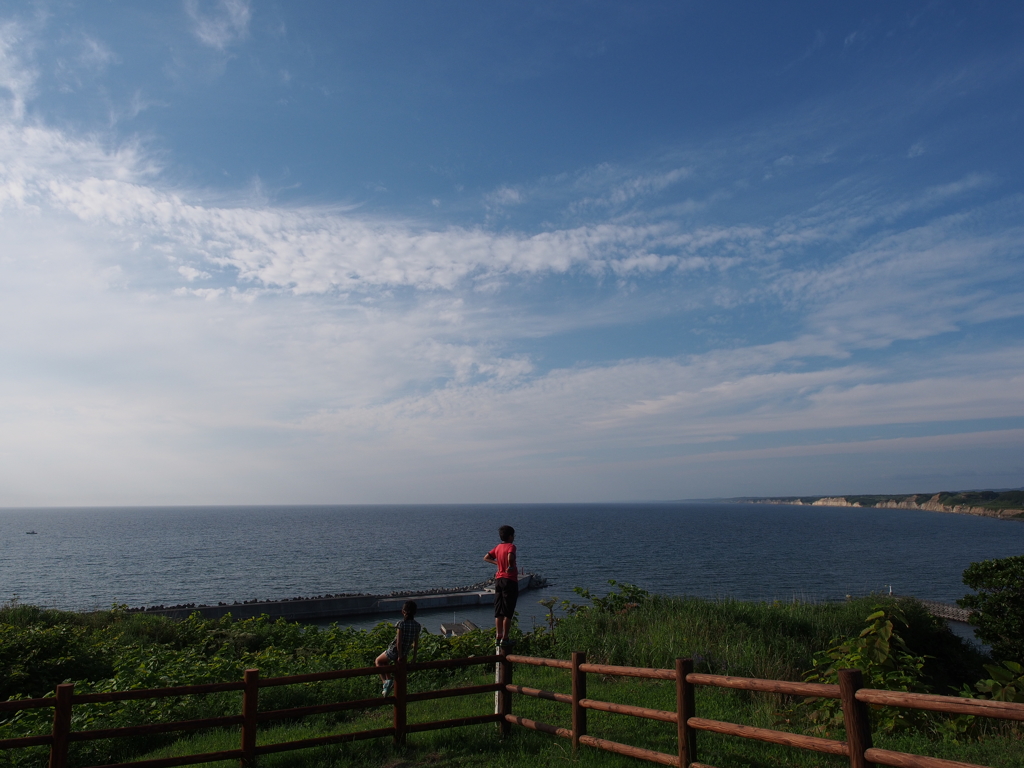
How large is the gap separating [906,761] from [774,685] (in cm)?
138

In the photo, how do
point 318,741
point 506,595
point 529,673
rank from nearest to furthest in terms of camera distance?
1. point 318,741
2. point 506,595
3. point 529,673

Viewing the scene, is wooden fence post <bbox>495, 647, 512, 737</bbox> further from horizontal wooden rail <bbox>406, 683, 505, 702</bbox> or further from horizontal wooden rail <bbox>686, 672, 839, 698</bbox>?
horizontal wooden rail <bbox>686, 672, 839, 698</bbox>

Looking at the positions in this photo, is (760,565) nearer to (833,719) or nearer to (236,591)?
(236,591)

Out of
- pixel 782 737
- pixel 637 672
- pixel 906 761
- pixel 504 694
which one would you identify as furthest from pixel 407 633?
pixel 906 761

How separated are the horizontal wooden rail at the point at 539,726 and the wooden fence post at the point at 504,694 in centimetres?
8

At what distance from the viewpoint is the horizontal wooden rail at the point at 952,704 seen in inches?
162

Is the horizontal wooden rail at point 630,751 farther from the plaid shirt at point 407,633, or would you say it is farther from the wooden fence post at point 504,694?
the plaid shirt at point 407,633

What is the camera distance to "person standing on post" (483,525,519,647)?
8.78m

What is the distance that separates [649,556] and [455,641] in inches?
2893

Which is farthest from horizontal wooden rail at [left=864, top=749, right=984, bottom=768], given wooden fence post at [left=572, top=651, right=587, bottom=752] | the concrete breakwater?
the concrete breakwater

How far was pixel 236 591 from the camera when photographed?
61.2 meters

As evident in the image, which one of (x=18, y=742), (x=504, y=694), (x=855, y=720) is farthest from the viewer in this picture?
(x=504, y=694)

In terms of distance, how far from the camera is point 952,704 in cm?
445

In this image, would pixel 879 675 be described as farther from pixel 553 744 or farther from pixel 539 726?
pixel 539 726
